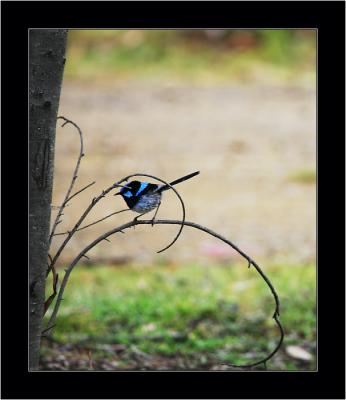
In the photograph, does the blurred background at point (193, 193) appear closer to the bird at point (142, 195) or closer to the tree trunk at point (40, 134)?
the tree trunk at point (40, 134)

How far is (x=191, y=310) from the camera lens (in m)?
4.25

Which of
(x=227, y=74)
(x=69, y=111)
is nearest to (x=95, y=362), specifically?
(x=69, y=111)

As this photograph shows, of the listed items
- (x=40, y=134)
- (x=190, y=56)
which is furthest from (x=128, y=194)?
(x=190, y=56)

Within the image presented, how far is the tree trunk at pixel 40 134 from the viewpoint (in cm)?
228

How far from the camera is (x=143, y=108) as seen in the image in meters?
9.28

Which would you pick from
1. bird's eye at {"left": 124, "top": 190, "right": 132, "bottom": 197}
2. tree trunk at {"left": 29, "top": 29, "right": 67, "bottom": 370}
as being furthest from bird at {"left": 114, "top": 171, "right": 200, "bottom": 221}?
tree trunk at {"left": 29, "top": 29, "right": 67, "bottom": 370}

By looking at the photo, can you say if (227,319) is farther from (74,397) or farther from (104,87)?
(104,87)

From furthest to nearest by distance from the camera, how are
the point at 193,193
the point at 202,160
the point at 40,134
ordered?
the point at 202,160 → the point at 193,193 → the point at 40,134

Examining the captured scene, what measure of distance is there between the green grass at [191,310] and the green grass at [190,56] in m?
5.88

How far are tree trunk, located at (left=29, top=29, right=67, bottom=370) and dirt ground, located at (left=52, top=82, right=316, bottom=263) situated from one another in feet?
10.1

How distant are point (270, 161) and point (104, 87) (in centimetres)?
338

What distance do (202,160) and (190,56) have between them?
12.1 ft

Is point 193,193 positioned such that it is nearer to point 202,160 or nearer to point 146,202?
point 202,160

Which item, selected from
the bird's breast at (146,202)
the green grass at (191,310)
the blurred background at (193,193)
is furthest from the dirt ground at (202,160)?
the bird's breast at (146,202)
